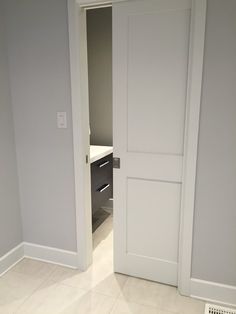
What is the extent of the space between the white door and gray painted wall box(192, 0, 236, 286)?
15cm

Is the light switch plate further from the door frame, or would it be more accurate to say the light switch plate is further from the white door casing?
the white door casing

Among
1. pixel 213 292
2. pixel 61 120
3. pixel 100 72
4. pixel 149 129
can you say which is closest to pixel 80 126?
pixel 61 120

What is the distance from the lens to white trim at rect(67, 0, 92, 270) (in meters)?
1.83

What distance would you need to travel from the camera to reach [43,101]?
2041 mm

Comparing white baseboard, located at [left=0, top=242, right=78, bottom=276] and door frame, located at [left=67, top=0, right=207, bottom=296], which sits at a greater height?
door frame, located at [left=67, top=0, right=207, bottom=296]

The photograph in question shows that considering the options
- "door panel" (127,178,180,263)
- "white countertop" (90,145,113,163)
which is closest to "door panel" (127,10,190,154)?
"door panel" (127,178,180,263)

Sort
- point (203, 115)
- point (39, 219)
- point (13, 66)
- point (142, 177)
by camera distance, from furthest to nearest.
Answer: point (39, 219)
point (13, 66)
point (142, 177)
point (203, 115)

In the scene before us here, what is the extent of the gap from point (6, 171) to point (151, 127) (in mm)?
1249

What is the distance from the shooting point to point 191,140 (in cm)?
171

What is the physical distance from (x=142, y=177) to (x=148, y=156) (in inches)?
6.6

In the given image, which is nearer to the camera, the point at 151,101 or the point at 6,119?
the point at 151,101

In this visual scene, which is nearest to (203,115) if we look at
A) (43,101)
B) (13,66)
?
(43,101)

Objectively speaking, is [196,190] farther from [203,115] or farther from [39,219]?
[39,219]

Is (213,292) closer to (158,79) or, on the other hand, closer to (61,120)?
(158,79)
